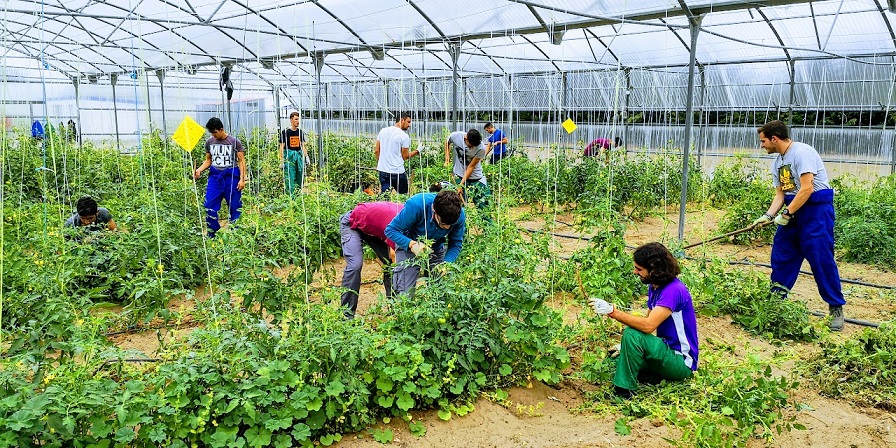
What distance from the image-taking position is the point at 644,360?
131 inches

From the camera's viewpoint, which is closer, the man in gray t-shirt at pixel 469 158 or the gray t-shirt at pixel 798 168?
the gray t-shirt at pixel 798 168

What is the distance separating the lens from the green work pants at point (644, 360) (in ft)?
10.7

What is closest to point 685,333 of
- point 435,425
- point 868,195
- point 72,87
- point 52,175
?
point 435,425

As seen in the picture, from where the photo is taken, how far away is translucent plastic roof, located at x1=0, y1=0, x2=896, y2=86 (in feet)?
26.8

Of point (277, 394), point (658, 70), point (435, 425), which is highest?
point (658, 70)

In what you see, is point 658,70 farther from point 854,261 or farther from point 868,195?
point 854,261

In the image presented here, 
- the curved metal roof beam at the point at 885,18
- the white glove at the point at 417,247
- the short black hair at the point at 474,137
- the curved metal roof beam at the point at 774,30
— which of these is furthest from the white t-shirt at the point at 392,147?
the curved metal roof beam at the point at 885,18

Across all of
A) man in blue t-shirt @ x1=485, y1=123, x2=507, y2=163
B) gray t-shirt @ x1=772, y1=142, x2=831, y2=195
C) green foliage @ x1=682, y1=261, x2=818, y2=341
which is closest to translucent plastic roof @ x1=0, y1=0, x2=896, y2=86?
man in blue t-shirt @ x1=485, y1=123, x2=507, y2=163

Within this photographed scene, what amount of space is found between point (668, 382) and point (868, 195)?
583cm

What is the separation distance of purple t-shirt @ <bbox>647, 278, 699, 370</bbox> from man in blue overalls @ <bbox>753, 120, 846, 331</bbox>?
156 cm

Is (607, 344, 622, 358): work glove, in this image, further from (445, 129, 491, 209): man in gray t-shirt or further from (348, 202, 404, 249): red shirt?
(445, 129, 491, 209): man in gray t-shirt

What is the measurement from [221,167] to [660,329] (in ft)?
17.4

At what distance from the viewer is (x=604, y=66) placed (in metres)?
12.8

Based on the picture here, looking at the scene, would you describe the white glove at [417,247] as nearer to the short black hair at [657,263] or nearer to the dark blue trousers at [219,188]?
the short black hair at [657,263]
